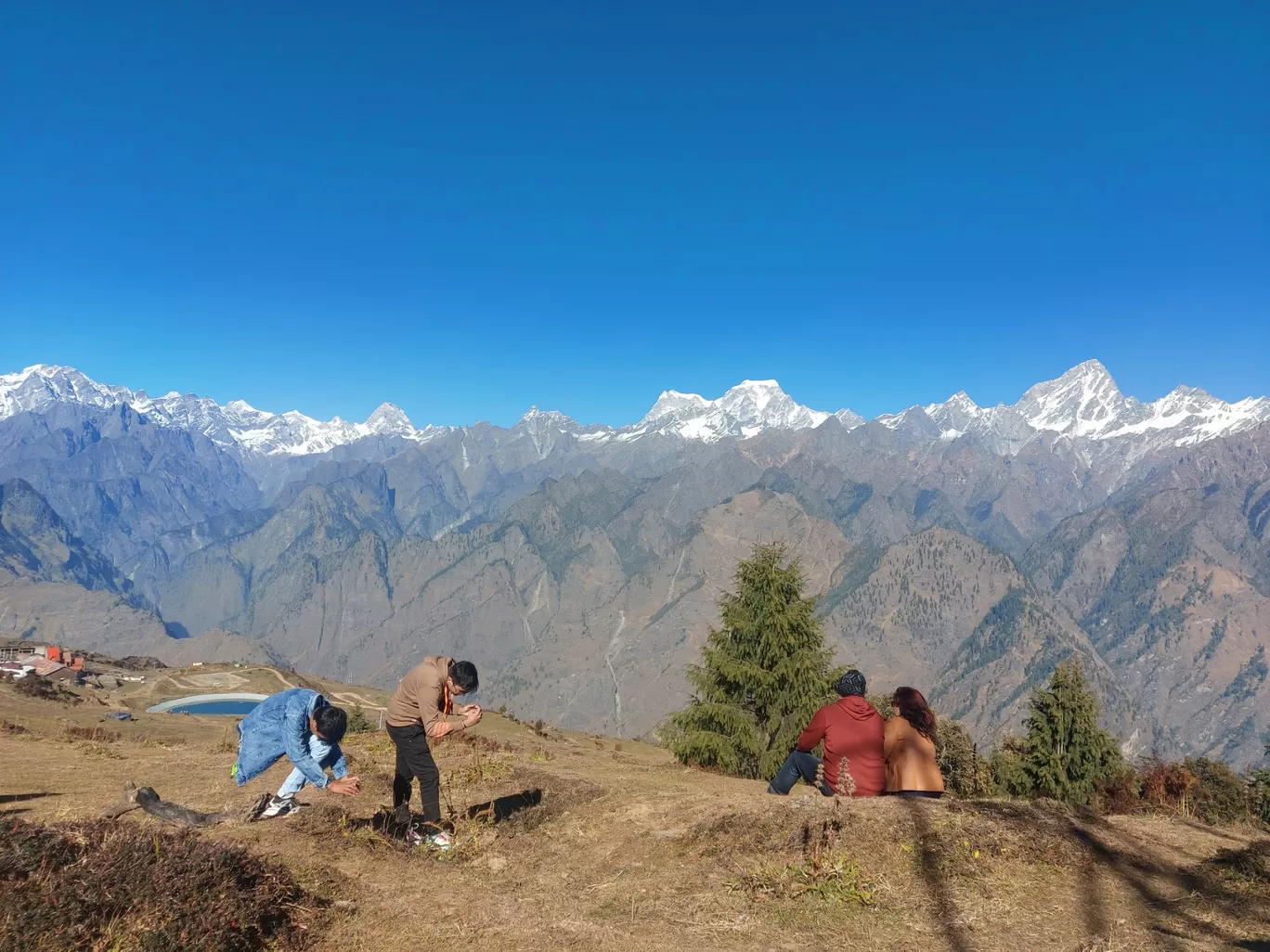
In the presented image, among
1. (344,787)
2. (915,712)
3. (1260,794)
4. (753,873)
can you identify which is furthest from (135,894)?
(1260,794)

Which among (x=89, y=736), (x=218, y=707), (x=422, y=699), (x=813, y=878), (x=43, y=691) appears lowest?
(x=218, y=707)

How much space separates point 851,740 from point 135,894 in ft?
28.8

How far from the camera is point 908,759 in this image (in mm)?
10391

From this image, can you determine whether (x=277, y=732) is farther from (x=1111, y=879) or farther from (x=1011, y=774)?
(x=1011, y=774)

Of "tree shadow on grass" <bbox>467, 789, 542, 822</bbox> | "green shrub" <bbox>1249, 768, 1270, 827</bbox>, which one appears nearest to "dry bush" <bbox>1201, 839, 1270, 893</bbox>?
"tree shadow on grass" <bbox>467, 789, 542, 822</bbox>

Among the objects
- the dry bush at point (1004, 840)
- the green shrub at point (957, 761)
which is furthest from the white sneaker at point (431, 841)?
→ the green shrub at point (957, 761)

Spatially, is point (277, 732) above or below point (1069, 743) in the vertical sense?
above

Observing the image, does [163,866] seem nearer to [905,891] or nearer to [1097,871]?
[905,891]

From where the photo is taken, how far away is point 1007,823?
8.83 m

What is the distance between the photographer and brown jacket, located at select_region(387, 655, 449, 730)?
9328 mm

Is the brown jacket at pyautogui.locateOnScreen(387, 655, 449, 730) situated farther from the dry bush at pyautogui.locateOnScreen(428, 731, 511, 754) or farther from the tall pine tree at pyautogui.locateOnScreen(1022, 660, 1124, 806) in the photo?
the tall pine tree at pyautogui.locateOnScreen(1022, 660, 1124, 806)

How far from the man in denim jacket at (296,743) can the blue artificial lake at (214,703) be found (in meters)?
98.7

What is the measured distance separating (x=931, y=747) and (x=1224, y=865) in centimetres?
349

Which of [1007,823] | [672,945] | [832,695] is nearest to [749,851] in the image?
[672,945]
